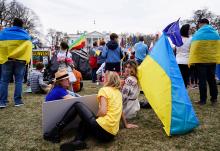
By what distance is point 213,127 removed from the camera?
471 centimetres

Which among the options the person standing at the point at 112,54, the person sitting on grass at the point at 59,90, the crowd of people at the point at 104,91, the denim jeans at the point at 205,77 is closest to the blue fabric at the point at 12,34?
the crowd of people at the point at 104,91

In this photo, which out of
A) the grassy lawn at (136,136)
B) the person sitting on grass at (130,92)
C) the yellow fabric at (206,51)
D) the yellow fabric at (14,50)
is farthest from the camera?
the yellow fabric at (14,50)

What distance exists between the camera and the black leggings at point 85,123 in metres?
3.88

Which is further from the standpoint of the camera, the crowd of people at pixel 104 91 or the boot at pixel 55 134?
the boot at pixel 55 134

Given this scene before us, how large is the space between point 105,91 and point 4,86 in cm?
336

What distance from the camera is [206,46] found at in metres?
6.28

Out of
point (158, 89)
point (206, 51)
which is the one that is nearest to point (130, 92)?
point (158, 89)

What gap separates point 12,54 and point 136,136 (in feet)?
12.0

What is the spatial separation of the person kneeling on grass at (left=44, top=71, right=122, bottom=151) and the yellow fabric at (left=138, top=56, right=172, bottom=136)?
625mm

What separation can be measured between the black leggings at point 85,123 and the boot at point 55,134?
10 centimetres

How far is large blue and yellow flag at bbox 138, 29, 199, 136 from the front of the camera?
13.8ft

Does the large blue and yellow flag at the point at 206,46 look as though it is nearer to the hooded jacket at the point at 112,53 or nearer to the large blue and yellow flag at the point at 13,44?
the hooded jacket at the point at 112,53

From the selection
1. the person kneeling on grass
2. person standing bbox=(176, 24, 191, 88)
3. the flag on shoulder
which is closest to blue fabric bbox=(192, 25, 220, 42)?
person standing bbox=(176, 24, 191, 88)

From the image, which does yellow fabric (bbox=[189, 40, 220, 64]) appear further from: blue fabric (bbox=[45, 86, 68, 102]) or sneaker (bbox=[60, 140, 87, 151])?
sneaker (bbox=[60, 140, 87, 151])
